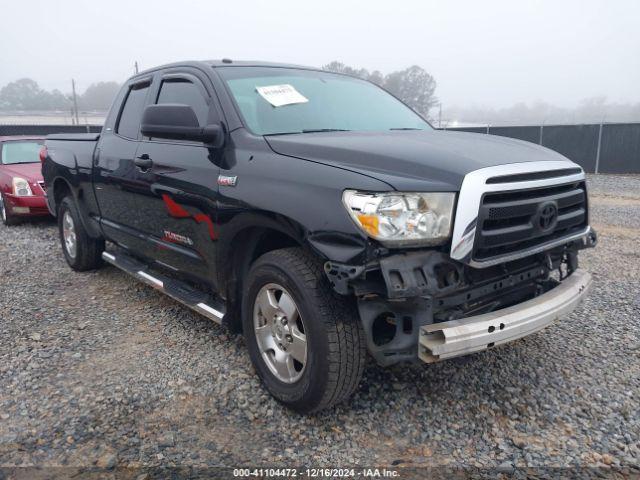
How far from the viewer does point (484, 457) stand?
242 cm

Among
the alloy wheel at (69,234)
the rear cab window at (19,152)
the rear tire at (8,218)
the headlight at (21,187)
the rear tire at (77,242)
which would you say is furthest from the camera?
the rear cab window at (19,152)

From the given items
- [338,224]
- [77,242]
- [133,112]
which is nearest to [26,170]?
[77,242]

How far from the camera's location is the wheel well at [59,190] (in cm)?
545

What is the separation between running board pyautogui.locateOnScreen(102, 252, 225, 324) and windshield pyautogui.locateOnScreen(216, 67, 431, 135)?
→ 1.13m

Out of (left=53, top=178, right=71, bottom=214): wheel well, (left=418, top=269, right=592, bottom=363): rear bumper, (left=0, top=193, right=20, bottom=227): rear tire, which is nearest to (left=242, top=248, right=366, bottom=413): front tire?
(left=418, top=269, right=592, bottom=363): rear bumper

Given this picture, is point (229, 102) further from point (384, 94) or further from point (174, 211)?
point (384, 94)

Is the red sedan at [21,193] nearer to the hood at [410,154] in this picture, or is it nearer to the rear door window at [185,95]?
the rear door window at [185,95]

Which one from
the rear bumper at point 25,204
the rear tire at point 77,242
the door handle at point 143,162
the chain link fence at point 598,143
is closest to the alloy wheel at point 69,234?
the rear tire at point 77,242

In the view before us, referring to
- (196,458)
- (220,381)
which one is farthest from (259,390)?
(196,458)

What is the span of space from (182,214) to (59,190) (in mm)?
2975

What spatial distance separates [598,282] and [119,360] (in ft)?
13.9

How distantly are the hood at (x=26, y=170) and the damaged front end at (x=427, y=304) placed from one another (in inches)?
282

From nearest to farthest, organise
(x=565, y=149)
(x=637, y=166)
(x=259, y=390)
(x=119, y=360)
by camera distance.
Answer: (x=259, y=390) → (x=119, y=360) → (x=637, y=166) → (x=565, y=149)

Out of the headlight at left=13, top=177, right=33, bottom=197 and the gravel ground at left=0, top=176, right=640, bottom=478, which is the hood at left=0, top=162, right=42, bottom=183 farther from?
the gravel ground at left=0, top=176, right=640, bottom=478
